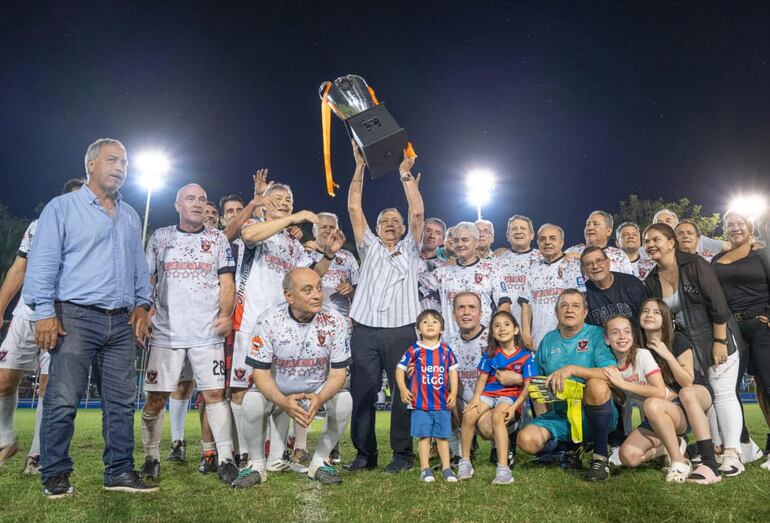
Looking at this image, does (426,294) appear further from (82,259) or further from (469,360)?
(82,259)

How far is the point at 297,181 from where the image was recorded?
5525 cm

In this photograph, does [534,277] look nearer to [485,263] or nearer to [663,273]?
[485,263]

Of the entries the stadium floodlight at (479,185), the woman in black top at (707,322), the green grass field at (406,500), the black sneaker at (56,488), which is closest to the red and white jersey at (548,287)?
the woman in black top at (707,322)

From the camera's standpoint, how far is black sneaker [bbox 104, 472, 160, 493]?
4.32m

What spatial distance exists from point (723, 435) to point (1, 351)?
6685 mm

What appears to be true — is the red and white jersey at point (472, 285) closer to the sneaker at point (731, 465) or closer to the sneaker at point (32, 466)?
the sneaker at point (731, 465)

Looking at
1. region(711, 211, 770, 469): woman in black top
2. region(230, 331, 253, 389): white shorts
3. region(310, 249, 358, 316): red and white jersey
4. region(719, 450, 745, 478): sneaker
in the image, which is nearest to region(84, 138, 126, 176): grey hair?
region(230, 331, 253, 389): white shorts

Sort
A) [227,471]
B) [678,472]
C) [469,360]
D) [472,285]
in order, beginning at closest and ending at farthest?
[678,472] → [227,471] → [469,360] → [472,285]

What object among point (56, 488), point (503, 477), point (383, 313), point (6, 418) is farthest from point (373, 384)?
point (6, 418)

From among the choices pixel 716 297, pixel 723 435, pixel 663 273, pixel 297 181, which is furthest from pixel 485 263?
pixel 297 181

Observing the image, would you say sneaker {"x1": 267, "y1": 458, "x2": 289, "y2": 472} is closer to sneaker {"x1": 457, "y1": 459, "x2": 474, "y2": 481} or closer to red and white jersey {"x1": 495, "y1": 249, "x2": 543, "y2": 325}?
sneaker {"x1": 457, "y1": 459, "x2": 474, "y2": 481}

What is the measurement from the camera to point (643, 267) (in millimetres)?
7570

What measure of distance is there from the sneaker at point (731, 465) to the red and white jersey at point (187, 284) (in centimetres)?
451

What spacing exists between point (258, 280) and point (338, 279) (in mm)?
1524
